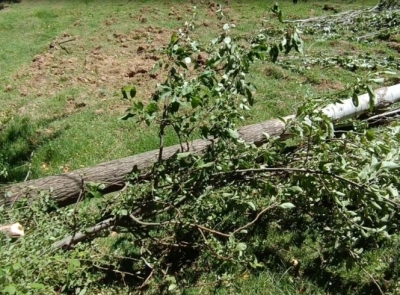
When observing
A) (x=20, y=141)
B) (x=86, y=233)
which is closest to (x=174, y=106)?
(x=86, y=233)

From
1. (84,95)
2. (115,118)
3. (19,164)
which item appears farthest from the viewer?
(84,95)

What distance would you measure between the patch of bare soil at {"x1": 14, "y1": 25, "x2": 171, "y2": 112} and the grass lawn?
2 centimetres

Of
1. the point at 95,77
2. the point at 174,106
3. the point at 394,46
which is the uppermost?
the point at 174,106

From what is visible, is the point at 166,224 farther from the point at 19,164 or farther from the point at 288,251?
the point at 19,164

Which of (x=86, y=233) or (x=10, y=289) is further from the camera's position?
(x=86, y=233)

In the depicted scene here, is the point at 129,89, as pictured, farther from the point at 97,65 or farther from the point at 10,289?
Result: the point at 97,65

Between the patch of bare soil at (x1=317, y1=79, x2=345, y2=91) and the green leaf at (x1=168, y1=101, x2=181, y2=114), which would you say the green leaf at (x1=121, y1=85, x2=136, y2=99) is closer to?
the green leaf at (x1=168, y1=101, x2=181, y2=114)

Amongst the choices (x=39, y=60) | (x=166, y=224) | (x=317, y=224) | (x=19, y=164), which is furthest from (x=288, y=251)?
(x=39, y=60)

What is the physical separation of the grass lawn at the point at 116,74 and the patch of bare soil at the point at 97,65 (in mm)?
19

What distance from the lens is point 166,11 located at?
11719 millimetres

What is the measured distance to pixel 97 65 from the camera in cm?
859

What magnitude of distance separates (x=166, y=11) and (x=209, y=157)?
28.3 feet

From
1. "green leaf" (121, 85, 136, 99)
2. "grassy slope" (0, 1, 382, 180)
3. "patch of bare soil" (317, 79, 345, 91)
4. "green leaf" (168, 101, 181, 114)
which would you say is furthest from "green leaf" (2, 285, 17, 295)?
"patch of bare soil" (317, 79, 345, 91)

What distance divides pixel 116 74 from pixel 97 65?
59 centimetres
